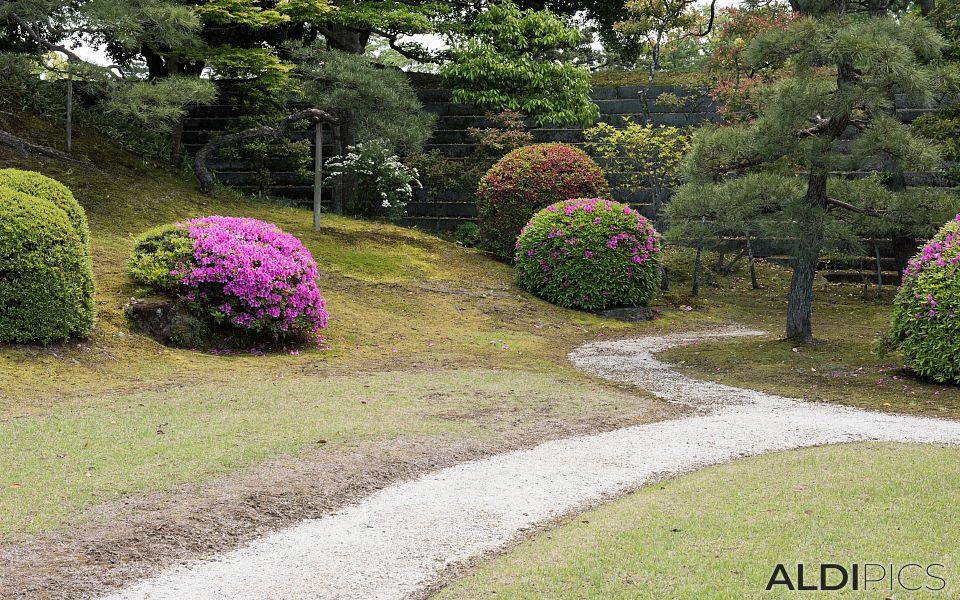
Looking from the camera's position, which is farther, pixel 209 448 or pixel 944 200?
pixel 944 200

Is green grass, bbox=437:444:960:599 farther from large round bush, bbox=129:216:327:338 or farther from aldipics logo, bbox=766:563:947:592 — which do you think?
large round bush, bbox=129:216:327:338

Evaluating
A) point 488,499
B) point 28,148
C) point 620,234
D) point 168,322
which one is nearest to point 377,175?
point 620,234

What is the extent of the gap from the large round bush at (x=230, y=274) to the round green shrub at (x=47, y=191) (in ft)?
3.28

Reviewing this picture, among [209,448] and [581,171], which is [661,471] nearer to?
[209,448]

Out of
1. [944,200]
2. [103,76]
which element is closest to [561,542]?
[944,200]

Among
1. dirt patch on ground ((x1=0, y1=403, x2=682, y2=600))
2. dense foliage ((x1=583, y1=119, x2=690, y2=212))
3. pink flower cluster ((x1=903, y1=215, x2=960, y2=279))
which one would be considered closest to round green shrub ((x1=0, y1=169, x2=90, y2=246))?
dirt patch on ground ((x1=0, y1=403, x2=682, y2=600))

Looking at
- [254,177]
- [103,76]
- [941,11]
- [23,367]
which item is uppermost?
[941,11]

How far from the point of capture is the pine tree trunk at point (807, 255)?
10422 millimetres

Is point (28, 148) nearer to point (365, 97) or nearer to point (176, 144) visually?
point (176, 144)

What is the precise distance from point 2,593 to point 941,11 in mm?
14558

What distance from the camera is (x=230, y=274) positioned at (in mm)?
9719

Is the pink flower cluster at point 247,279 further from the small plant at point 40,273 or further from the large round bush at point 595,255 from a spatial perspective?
the large round bush at point 595,255

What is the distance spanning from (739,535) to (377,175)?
49.5 feet

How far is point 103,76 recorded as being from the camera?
559 inches
